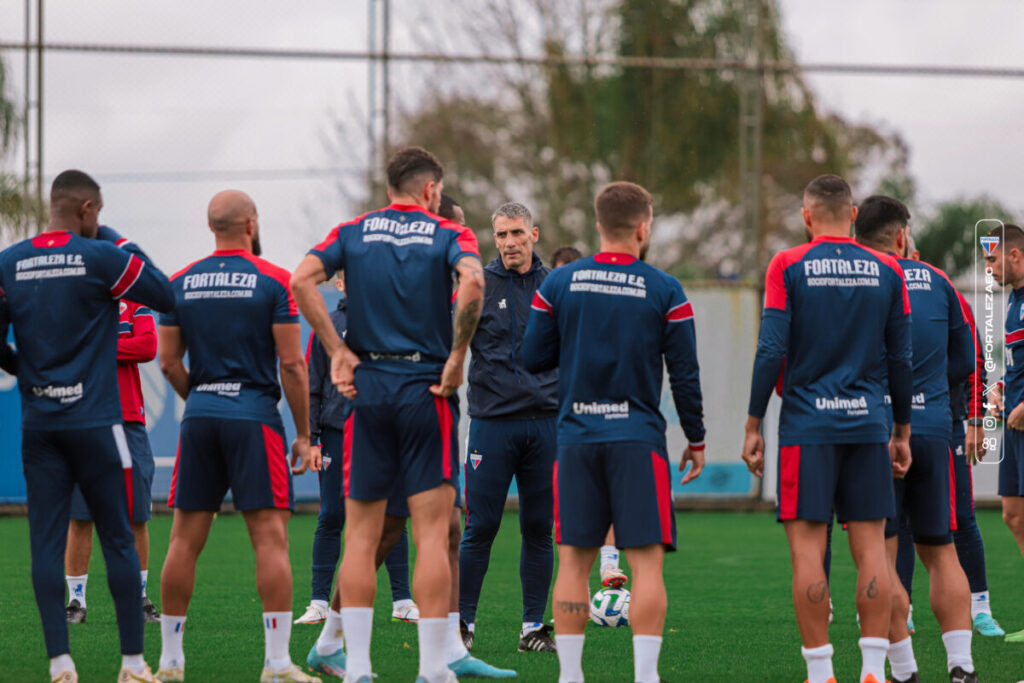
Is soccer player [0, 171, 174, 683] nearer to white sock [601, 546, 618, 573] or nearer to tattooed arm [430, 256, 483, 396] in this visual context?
tattooed arm [430, 256, 483, 396]

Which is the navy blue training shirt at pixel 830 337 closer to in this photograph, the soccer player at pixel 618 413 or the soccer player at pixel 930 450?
the soccer player at pixel 618 413

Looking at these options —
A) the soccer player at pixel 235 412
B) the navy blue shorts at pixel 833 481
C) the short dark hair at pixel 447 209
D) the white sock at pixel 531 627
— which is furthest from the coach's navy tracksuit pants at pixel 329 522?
the navy blue shorts at pixel 833 481

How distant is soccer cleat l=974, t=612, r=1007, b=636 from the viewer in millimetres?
7551

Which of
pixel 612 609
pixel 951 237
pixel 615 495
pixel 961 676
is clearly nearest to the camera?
pixel 615 495

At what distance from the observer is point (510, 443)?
6.99 meters

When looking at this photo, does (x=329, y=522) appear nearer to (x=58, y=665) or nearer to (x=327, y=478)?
(x=327, y=478)

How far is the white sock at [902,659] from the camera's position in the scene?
5.80 m

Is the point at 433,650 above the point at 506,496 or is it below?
below

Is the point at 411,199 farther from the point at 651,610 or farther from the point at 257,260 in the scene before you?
the point at 651,610

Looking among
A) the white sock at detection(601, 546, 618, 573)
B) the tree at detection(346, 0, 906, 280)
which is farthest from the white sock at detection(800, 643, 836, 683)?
the tree at detection(346, 0, 906, 280)

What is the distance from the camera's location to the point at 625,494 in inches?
207

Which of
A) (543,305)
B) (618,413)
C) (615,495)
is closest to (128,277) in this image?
(543,305)

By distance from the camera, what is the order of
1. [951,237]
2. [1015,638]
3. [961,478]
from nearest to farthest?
[961,478] < [1015,638] < [951,237]

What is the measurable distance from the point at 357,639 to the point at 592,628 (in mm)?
2752
